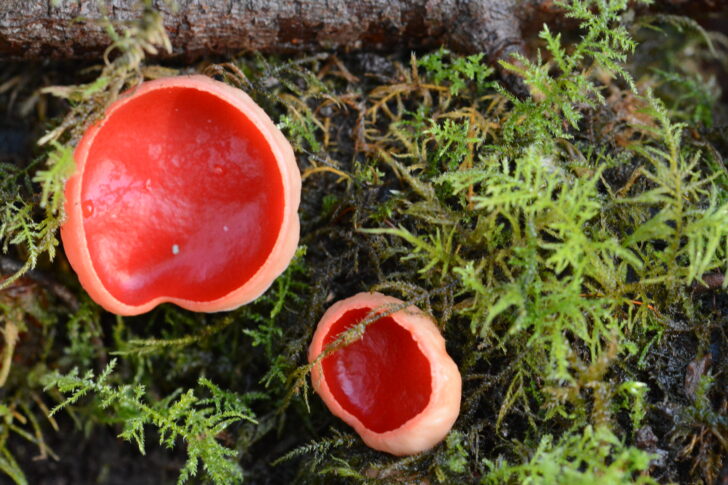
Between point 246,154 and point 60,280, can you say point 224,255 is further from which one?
point 60,280

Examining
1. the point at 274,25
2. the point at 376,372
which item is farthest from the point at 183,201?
the point at 376,372

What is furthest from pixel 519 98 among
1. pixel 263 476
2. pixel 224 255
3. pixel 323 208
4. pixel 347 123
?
pixel 263 476

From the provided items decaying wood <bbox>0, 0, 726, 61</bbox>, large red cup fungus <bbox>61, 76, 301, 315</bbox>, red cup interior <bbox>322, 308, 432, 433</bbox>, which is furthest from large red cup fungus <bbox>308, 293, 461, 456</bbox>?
decaying wood <bbox>0, 0, 726, 61</bbox>

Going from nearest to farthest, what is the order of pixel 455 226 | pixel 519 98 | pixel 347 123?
pixel 455 226
pixel 519 98
pixel 347 123

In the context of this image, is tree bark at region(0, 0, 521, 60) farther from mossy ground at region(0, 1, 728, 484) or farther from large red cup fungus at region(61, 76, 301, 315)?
large red cup fungus at region(61, 76, 301, 315)

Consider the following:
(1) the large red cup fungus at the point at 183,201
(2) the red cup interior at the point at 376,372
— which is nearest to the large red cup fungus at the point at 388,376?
(2) the red cup interior at the point at 376,372

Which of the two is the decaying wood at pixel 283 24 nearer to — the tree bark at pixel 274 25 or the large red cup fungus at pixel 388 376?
the tree bark at pixel 274 25
